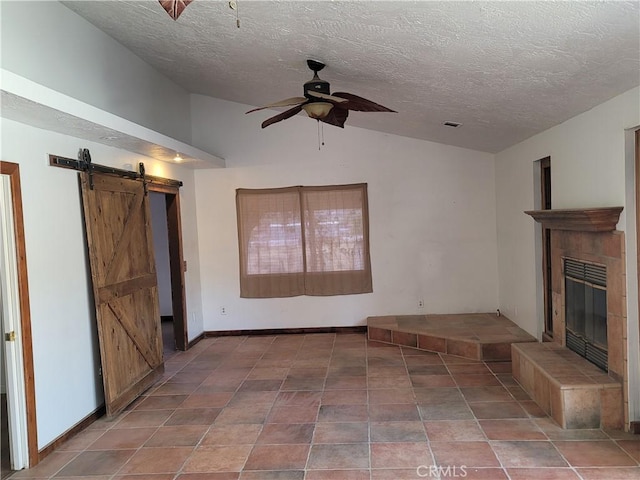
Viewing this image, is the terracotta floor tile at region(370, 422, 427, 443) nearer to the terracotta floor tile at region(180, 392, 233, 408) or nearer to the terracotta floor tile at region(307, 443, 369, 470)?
the terracotta floor tile at region(307, 443, 369, 470)

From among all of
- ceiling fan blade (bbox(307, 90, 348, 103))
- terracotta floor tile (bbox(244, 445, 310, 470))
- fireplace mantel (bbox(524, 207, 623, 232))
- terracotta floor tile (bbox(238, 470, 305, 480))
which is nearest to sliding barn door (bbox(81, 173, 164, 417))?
terracotta floor tile (bbox(244, 445, 310, 470))

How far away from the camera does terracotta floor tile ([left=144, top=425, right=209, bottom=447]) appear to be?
3180mm

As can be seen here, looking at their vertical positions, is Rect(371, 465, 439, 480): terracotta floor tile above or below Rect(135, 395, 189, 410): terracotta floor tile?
above

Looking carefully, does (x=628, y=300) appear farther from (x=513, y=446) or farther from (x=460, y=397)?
(x=460, y=397)

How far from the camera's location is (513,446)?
9.55 ft

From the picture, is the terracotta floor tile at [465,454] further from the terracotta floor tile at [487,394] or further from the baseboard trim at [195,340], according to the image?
the baseboard trim at [195,340]

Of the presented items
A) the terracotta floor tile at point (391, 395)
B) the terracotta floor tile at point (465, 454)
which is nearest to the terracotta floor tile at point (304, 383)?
the terracotta floor tile at point (391, 395)

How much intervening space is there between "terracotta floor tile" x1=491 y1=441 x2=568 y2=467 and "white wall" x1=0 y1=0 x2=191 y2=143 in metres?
4.08

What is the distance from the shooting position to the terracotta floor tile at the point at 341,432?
10.2 feet

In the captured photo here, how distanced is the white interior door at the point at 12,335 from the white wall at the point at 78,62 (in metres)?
0.86

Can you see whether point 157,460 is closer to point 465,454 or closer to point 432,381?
point 465,454

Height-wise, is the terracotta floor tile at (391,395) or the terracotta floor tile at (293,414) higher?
the terracotta floor tile at (293,414)

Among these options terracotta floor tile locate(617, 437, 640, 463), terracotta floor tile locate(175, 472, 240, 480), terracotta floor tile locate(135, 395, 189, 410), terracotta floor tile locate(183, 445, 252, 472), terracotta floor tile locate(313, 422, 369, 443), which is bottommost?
terracotta floor tile locate(617, 437, 640, 463)

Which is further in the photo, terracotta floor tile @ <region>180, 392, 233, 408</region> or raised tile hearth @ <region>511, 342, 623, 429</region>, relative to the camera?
terracotta floor tile @ <region>180, 392, 233, 408</region>
